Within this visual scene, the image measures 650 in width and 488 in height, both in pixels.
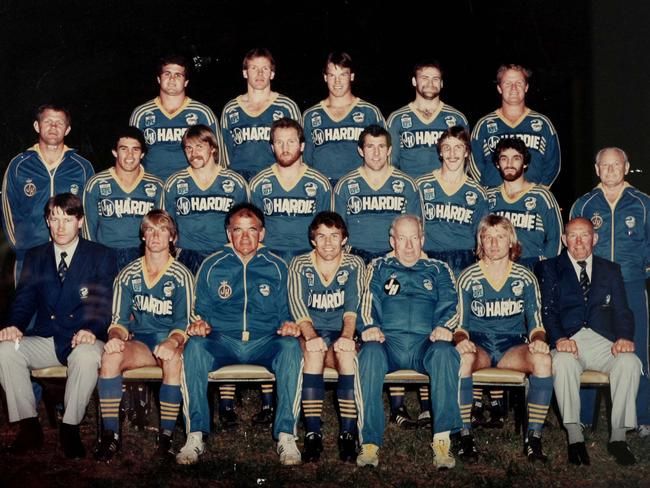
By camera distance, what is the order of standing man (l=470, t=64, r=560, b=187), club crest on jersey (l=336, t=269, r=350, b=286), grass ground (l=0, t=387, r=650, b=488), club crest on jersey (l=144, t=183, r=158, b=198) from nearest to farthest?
grass ground (l=0, t=387, r=650, b=488) → club crest on jersey (l=336, t=269, r=350, b=286) → club crest on jersey (l=144, t=183, r=158, b=198) → standing man (l=470, t=64, r=560, b=187)

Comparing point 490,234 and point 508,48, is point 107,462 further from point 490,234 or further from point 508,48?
point 508,48

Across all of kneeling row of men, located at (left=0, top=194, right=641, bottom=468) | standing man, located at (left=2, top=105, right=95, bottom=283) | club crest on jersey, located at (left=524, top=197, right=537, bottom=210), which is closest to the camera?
kneeling row of men, located at (left=0, top=194, right=641, bottom=468)

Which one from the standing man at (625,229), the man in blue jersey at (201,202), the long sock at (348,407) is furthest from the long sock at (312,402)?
the standing man at (625,229)

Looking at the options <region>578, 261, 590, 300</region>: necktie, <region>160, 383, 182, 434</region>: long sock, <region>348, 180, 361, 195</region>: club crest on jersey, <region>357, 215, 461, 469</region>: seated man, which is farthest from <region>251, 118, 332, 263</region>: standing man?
<region>578, 261, 590, 300</region>: necktie

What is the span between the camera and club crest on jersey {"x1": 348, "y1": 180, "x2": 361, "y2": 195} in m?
5.49

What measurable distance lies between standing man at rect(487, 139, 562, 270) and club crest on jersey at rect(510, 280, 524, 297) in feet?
1.95

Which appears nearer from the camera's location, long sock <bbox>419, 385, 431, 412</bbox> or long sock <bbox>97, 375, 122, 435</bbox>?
long sock <bbox>97, 375, 122, 435</bbox>

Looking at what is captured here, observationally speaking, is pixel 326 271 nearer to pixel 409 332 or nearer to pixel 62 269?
pixel 409 332

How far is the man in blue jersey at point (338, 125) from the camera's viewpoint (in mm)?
5945

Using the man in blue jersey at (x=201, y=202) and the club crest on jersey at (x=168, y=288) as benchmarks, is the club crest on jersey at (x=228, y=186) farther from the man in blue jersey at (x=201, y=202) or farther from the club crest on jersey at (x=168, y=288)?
the club crest on jersey at (x=168, y=288)

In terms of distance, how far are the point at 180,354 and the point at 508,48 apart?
20.5 feet

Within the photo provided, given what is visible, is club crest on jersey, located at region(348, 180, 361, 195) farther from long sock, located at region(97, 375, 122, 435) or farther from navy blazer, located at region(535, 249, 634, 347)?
long sock, located at region(97, 375, 122, 435)

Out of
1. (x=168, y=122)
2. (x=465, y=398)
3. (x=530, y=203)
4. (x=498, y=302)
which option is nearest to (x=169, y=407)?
(x=465, y=398)

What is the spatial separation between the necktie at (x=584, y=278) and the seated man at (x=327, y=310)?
143 centimetres
